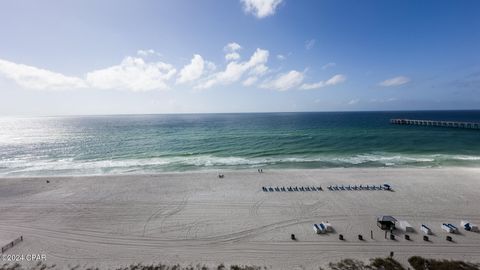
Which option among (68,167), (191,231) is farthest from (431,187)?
(68,167)

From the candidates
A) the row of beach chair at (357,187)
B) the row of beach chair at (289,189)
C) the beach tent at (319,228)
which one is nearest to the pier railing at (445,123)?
the row of beach chair at (357,187)

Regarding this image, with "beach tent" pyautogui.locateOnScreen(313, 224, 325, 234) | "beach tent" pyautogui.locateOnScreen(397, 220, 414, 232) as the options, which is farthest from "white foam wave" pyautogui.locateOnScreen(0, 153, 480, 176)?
"beach tent" pyautogui.locateOnScreen(313, 224, 325, 234)

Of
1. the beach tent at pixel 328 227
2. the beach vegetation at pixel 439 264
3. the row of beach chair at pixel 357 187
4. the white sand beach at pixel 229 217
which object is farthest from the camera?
the row of beach chair at pixel 357 187

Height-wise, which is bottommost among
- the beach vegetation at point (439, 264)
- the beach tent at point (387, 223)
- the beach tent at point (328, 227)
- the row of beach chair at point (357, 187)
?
the beach vegetation at point (439, 264)

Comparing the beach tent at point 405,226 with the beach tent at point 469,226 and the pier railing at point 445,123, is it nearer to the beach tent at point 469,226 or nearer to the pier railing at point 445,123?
the beach tent at point 469,226

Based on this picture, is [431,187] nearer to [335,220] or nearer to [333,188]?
[333,188]

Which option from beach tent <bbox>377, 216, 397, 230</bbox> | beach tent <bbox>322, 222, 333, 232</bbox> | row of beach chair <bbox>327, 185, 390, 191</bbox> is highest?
row of beach chair <bbox>327, 185, 390, 191</bbox>

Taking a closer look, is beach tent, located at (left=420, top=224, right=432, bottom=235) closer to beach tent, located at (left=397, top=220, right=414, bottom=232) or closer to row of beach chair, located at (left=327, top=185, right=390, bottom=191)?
beach tent, located at (left=397, top=220, right=414, bottom=232)

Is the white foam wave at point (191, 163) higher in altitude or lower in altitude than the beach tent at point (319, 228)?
higher

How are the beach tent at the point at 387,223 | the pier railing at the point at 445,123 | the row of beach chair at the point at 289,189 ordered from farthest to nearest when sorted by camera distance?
the pier railing at the point at 445,123
the row of beach chair at the point at 289,189
the beach tent at the point at 387,223
